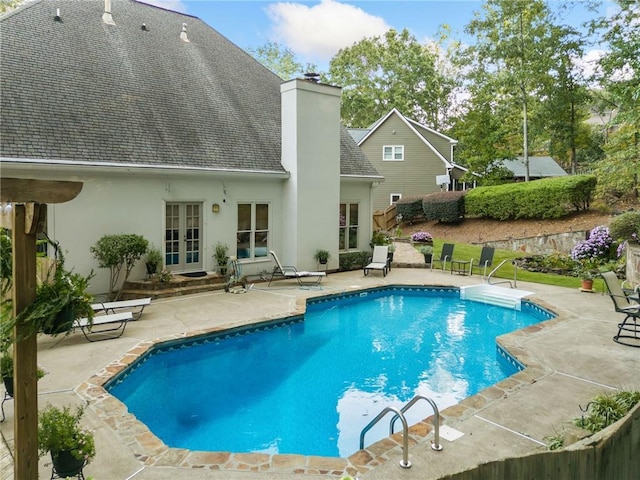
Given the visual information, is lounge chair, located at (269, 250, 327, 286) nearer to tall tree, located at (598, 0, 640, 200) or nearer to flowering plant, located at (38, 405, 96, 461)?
flowering plant, located at (38, 405, 96, 461)

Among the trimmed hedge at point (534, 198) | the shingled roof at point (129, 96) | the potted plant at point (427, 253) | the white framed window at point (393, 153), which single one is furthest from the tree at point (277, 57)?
the potted plant at point (427, 253)

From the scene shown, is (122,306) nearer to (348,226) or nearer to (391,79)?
(348,226)

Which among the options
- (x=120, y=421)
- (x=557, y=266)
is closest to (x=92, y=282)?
(x=120, y=421)

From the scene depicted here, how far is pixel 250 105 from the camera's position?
655 inches

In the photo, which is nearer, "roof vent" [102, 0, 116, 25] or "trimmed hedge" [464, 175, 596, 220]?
"roof vent" [102, 0, 116, 25]

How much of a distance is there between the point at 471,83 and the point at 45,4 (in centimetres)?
2426

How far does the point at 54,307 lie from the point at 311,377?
531cm

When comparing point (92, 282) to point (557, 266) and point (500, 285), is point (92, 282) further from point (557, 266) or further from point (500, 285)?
point (557, 266)

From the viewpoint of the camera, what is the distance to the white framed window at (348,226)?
55.7 ft

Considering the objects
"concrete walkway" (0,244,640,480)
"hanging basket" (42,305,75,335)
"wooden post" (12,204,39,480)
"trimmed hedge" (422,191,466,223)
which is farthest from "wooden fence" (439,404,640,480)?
"trimmed hedge" (422,191,466,223)

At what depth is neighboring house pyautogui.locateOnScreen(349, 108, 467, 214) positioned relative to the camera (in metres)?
31.6

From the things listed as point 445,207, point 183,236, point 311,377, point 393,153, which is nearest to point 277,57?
point 393,153

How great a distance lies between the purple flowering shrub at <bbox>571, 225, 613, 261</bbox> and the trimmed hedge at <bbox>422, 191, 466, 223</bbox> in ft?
32.7

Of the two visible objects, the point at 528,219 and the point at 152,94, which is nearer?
the point at 152,94
